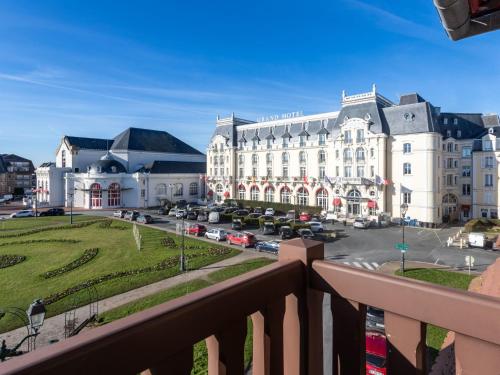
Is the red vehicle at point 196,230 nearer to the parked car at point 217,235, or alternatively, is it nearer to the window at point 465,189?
the parked car at point 217,235

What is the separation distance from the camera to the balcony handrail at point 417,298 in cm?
165

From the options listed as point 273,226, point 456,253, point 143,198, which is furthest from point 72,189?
point 456,253

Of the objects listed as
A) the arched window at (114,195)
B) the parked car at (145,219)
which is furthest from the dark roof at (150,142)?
the parked car at (145,219)

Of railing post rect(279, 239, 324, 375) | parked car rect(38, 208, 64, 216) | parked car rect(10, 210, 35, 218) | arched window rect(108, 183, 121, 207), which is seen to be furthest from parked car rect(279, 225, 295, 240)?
parked car rect(10, 210, 35, 218)

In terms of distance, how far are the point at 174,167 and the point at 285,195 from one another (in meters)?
23.6

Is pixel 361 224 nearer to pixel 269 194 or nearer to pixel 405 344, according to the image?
pixel 269 194

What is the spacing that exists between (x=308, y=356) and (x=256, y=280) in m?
0.76

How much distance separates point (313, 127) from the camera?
153ft

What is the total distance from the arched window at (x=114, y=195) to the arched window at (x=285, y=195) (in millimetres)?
27516

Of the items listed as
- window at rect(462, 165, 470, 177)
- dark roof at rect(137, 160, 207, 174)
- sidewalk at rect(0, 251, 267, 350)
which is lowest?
sidewalk at rect(0, 251, 267, 350)

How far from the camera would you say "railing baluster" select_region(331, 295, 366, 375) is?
2178 millimetres

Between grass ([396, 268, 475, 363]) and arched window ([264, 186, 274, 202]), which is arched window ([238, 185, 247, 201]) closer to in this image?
arched window ([264, 186, 274, 202])

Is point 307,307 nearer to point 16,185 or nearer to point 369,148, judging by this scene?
point 369,148

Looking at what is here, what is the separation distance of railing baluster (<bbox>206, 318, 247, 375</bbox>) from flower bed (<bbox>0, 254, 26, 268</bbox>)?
83.7ft
